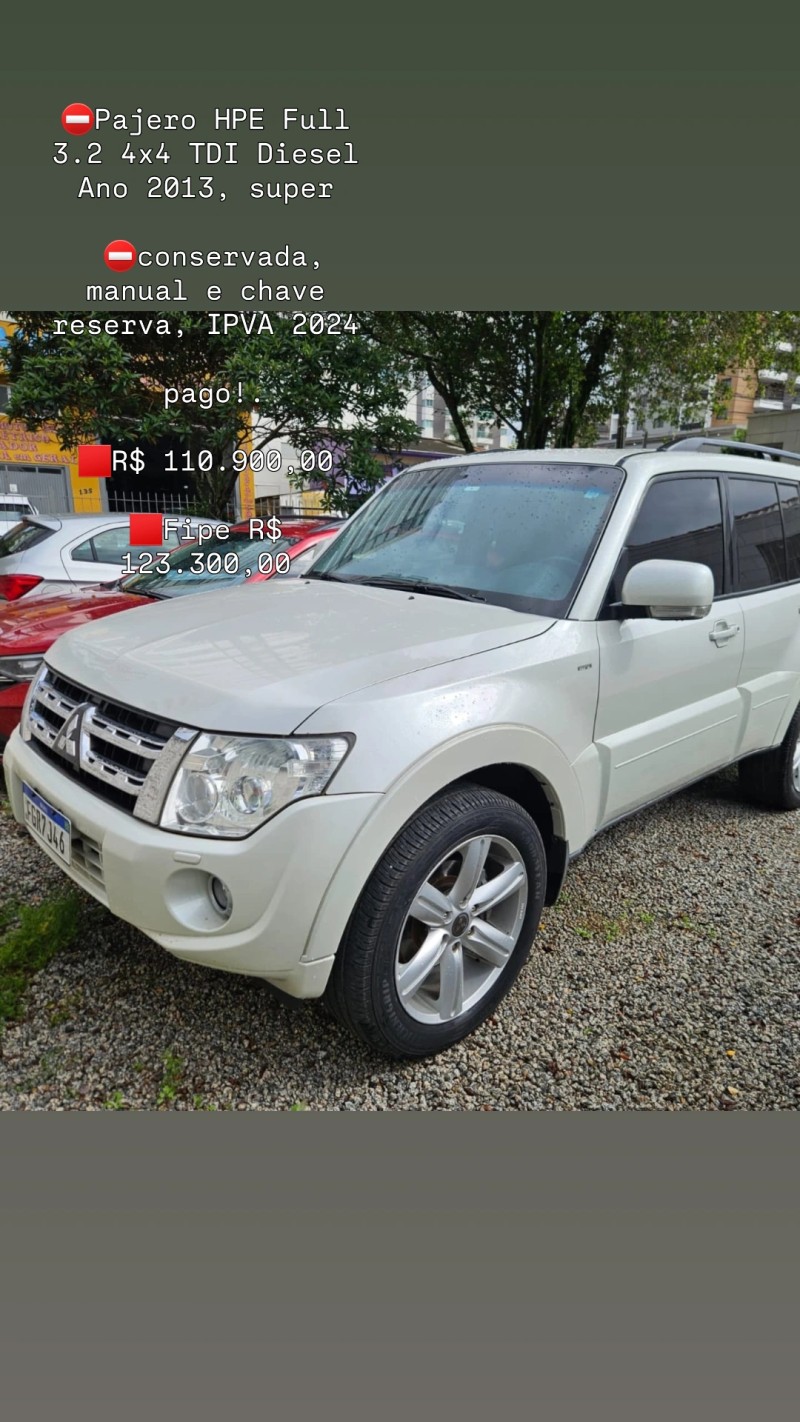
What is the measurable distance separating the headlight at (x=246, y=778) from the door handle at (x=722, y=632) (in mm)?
1966

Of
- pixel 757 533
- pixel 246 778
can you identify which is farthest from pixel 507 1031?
pixel 757 533

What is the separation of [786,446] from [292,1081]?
109 feet

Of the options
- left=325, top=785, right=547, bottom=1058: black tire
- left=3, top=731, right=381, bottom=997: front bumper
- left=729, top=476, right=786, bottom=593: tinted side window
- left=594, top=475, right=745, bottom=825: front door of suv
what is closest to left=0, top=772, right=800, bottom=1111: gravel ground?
left=325, top=785, right=547, bottom=1058: black tire

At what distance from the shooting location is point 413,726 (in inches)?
78.2

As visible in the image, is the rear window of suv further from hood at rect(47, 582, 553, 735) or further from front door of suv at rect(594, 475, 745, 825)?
front door of suv at rect(594, 475, 745, 825)

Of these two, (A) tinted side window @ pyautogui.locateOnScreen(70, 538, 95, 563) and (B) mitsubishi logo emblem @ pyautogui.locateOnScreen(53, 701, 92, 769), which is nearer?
(B) mitsubishi logo emblem @ pyautogui.locateOnScreen(53, 701, 92, 769)

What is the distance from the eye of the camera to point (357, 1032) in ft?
6.92

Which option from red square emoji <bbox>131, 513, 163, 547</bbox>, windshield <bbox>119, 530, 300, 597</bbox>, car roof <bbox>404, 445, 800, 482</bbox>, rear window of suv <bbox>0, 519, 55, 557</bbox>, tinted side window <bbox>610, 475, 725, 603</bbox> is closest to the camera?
tinted side window <bbox>610, 475, 725, 603</bbox>

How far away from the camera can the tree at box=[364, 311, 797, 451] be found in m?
12.9

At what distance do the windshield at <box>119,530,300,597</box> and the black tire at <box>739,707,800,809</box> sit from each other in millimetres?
3244

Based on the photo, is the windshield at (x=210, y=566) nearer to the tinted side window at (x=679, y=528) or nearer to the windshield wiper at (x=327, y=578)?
the windshield wiper at (x=327, y=578)

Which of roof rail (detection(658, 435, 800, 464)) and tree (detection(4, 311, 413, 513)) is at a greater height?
tree (detection(4, 311, 413, 513))

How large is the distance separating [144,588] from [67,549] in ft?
6.06

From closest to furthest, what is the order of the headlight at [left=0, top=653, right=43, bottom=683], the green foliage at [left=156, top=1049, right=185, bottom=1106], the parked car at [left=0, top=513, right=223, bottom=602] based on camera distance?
the green foliage at [left=156, top=1049, right=185, bottom=1106]
the headlight at [left=0, top=653, right=43, bottom=683]
the parked car at [left=0, top=513, right=223, bottom=602]
